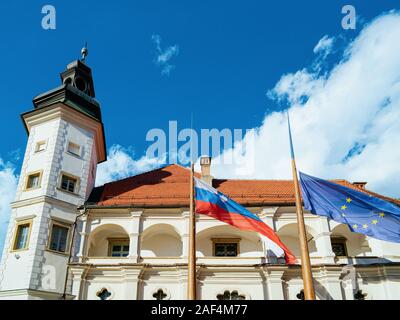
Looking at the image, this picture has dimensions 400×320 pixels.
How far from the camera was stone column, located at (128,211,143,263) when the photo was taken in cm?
2102

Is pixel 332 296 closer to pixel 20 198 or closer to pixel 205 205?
pixel 205 205

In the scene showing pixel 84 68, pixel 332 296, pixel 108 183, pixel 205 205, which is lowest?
pixel 332 296

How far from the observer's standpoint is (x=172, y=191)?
81.3 feet

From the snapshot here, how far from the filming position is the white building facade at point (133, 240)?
19984mm

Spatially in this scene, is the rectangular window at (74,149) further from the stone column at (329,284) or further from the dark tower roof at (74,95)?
the stone column at (329,284)

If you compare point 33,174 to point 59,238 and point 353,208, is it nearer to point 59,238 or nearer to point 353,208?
point 59,238

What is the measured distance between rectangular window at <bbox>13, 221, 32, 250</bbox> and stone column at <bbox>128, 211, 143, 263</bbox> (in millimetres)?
5437

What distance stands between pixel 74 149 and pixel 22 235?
20.9ft

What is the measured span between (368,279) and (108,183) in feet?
58.3

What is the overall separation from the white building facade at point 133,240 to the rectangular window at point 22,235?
0.06m

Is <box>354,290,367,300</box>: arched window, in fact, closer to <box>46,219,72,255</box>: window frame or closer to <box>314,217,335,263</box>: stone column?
<box>314,217,335,263</box>: stone column

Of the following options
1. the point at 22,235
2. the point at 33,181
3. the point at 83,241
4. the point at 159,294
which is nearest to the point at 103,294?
the point at 159,294

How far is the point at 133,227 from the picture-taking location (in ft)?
72.3
